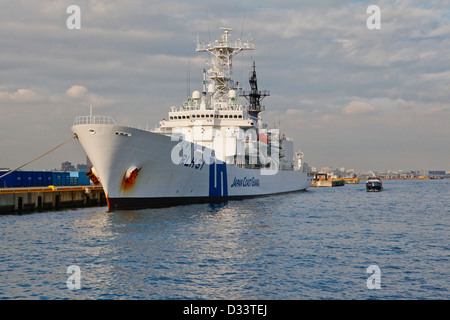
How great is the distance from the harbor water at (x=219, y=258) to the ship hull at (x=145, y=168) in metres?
2.30

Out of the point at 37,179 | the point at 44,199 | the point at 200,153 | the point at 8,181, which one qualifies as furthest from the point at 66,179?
the point at 200,153

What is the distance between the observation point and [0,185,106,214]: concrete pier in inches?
1051

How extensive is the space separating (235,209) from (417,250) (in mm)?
14223

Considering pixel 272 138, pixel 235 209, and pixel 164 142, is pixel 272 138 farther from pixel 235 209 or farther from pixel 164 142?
pixel 164 142

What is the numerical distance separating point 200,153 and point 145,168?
4.89m

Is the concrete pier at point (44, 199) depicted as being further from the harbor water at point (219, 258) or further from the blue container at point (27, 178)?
the blue container at point (27, 178)

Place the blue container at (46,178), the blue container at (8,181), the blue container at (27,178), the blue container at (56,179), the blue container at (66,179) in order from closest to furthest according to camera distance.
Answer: the blue container at (8,181)
the blue container at (27,178)
the blue container at (46,178)
the blue container at (56,179)
the blue container at (66,179)

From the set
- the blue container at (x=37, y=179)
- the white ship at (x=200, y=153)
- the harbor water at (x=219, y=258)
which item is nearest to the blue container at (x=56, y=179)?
the blue container at (x=37, y=179)

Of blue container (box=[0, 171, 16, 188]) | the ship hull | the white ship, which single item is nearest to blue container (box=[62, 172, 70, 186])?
blue container (box=[0, 171, 16, 188])

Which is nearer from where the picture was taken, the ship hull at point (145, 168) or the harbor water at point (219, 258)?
the harbor water at point (219, 258)

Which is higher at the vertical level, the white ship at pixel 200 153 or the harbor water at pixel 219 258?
the white ship at pixel 200 153

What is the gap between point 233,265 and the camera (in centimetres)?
1263

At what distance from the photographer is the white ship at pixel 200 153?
23312 millimetres

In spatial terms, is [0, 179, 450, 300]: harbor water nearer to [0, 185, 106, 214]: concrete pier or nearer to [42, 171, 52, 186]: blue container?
[0, 185, 106, 214]: concrete pier
